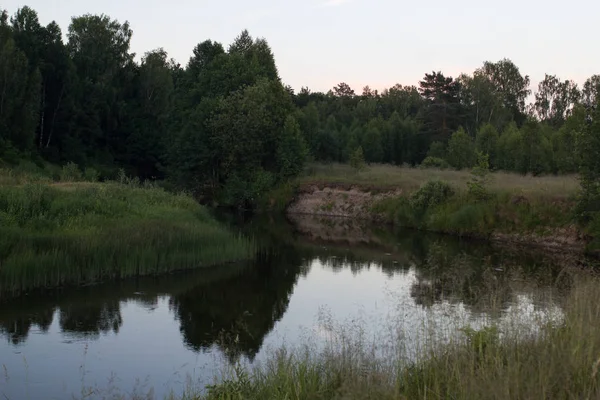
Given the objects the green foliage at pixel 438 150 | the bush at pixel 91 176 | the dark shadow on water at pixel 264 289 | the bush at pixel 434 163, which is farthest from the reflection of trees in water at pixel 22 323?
the green foliage at pixel 438 150

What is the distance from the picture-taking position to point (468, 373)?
6914 millimetres

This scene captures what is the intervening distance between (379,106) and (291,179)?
201 ft

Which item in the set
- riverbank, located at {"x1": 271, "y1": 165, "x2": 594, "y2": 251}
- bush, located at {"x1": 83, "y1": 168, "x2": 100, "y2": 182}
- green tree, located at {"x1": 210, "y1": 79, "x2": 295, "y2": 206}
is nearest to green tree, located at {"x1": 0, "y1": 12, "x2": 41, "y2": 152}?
green tree, located at {"x1": 210, "y1": 79, "x2": 295, "y2": 206}

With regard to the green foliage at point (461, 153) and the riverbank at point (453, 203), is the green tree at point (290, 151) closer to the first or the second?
the riverbank at point (453, 203)

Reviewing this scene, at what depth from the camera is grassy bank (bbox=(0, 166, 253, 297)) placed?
18.1 metres

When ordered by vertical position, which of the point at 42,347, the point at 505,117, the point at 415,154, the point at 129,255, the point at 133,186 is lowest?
the point at 42,347

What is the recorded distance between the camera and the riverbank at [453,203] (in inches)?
1357

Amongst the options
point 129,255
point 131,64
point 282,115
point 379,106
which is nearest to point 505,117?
point 379,106

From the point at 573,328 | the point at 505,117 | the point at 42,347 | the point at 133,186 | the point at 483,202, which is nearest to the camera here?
the point at 573,328

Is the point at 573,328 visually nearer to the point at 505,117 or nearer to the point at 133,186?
the point at 133,186

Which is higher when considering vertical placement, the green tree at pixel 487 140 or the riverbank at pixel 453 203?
the green tree at pixel 487 140

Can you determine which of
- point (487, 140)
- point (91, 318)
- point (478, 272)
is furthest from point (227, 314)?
point (487, 140)

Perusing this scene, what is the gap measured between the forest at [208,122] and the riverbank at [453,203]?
3129 millimetres

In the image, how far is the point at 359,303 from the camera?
748 inches
